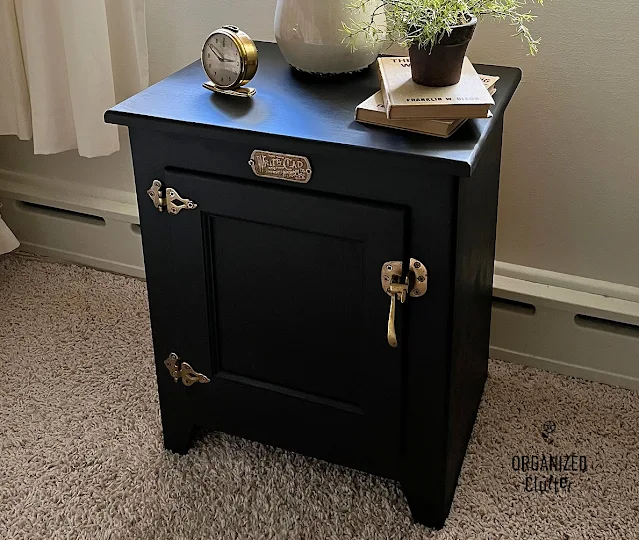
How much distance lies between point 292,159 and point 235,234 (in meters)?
0.17

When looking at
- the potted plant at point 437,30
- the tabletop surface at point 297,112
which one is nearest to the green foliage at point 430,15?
the potted plant at point 437,30

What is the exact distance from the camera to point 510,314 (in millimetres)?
1650

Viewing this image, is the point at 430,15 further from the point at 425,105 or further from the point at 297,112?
the point at 297,112

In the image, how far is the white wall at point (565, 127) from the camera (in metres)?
1.41

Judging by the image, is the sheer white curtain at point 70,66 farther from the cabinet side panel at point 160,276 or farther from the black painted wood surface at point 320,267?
the cabinet side panel at point 160,276

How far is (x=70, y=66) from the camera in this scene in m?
1.63

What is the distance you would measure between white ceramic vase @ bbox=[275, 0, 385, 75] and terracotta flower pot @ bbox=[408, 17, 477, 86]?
0.15 m

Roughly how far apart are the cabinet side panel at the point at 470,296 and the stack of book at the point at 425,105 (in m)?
0.08

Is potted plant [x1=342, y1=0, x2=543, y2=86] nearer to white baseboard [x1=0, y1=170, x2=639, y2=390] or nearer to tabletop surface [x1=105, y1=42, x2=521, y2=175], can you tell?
tabletop surface [x1=105, y1=42, x2=521, y2=175]

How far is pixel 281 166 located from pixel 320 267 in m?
0.16

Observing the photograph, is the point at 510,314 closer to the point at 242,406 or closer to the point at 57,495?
the point at 242,406

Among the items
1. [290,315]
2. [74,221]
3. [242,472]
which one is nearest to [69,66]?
[74,221]

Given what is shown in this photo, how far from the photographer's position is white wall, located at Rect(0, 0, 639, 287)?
4.62 feet

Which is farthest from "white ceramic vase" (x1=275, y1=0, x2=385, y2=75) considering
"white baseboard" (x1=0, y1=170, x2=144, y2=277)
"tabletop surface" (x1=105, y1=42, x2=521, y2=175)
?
"white baseboard" (x1=0, y1=170, x2=144, y2=277)
